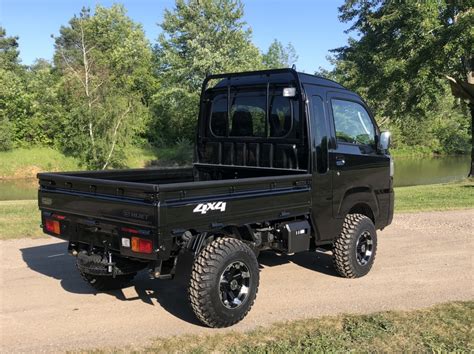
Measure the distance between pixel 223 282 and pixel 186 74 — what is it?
115 ft

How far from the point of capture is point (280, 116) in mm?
6031

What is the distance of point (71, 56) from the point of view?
161 feet

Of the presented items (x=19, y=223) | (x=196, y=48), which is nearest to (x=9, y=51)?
(x=196, y=48)

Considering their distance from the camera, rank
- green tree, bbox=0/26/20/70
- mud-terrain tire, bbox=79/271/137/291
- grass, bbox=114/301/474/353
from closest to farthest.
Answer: grass, bbox=114/301/474/353
mud-terrain tire, bbox=79/271/137/291
green tree, bbox=0/26/20/70

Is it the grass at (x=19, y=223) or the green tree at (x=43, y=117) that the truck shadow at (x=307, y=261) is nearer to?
the grass at (x=19, y=223)

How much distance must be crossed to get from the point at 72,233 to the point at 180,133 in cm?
4176

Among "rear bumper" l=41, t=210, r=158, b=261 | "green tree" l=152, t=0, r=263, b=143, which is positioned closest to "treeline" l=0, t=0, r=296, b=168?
"green tree" l=152, t=0, r=263, b=143

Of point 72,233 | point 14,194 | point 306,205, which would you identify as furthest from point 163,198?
point 14,194

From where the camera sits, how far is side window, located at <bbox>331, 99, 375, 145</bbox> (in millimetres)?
6234

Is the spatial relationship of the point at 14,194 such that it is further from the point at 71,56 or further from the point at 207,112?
the point at 71,56

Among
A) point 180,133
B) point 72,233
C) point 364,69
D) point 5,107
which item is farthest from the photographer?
point 180,133

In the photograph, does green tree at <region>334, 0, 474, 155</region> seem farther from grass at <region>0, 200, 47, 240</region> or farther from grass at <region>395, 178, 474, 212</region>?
grass at <region>0, 200, 47, 240</region>

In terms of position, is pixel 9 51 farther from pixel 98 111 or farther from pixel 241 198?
pixel 241 198

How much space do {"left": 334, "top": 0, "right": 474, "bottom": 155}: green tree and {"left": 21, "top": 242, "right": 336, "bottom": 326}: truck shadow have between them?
1350 cm
